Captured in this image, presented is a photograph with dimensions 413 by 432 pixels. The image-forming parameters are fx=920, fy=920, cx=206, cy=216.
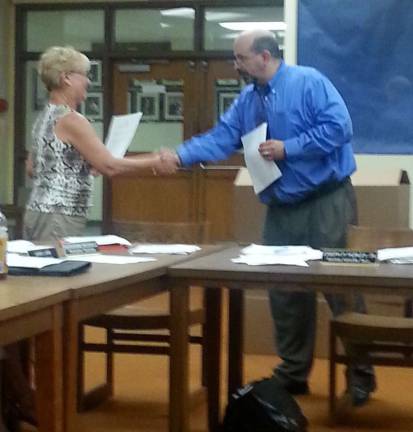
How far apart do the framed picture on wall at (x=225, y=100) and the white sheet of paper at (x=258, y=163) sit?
4.62 metres

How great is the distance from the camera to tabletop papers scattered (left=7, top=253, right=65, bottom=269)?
98.9 inches

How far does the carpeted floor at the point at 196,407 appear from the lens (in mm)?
3523

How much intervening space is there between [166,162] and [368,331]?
1166mm

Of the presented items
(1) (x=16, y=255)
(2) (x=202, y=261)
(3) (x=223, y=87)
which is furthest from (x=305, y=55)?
(3) (x=223, y=87)

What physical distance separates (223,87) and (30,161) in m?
4.80

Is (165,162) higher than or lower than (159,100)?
lower

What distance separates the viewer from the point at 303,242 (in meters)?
3.77

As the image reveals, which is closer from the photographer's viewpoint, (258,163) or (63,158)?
(63,158)

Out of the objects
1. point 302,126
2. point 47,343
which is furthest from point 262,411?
point 302,126

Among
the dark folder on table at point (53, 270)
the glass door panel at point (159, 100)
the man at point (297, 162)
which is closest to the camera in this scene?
the dark folder on table at point (53, 270)

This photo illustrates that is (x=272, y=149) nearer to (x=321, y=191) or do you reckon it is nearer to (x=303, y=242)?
(x=321, y=191)

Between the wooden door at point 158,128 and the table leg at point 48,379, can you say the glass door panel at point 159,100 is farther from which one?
the table leg at point 48,379

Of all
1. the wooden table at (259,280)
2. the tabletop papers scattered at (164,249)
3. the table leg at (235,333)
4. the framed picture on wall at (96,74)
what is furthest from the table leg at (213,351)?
the framed picture on wall at (96,74)

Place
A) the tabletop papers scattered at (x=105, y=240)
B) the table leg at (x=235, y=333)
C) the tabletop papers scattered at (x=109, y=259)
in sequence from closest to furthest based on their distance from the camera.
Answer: the tabletop papers scattered at (x=109, y=259) → the tabletop papers scattered at (x=105, y=240) → the table leg at (x=235, y=333)
